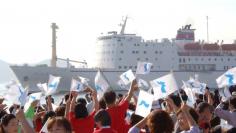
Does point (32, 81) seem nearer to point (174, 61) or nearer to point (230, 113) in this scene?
point (174, 61)

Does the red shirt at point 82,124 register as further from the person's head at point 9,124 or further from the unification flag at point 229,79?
the unification flag at point 229,79

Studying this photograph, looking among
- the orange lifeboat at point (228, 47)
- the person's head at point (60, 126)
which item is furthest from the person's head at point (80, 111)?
the orange lifeboat at point (228, 47)

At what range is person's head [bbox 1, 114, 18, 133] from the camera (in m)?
4.04

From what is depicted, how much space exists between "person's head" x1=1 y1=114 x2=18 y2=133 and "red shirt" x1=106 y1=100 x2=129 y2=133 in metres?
1.29

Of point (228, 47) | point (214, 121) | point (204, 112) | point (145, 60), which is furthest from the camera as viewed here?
point (228, 47)

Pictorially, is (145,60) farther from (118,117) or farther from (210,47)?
(118,117)

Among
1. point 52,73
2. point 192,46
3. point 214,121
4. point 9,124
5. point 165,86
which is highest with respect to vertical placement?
point 192,46

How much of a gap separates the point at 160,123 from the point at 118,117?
187 centimetres

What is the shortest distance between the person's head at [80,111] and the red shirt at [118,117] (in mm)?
353

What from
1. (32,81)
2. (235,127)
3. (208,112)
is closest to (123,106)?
(208,112)

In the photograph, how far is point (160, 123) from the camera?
330cm

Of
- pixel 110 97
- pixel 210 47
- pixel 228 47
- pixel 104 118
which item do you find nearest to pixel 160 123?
pixel 104 118

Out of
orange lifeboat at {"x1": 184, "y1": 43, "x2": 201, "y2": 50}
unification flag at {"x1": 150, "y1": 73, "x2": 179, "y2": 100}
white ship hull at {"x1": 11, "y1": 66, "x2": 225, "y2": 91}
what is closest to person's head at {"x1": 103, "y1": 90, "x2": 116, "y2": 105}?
unification flag at {"x1": 150, "y1": 73, "x2": 179, "y2": 100}

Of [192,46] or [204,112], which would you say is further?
[192,46]
